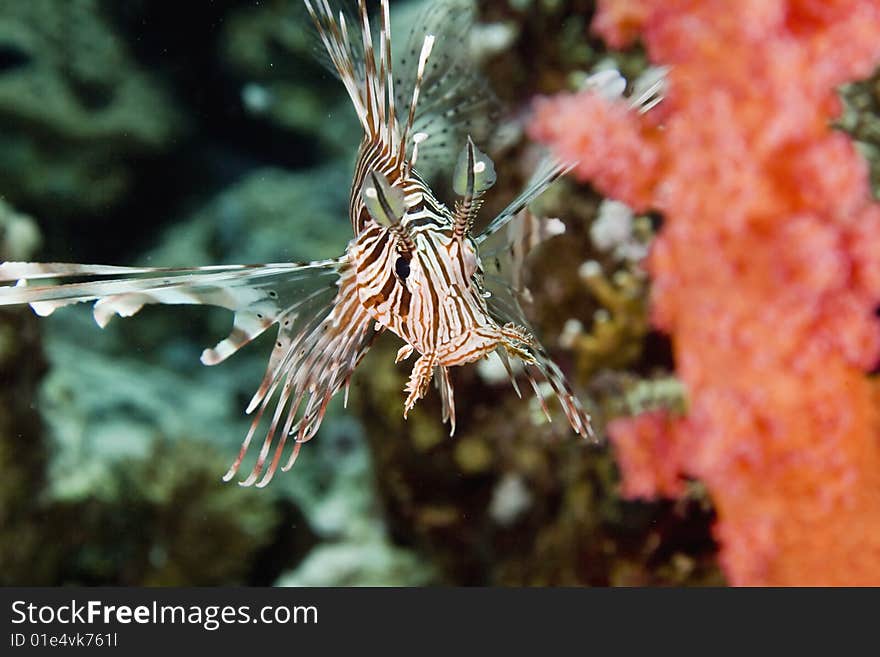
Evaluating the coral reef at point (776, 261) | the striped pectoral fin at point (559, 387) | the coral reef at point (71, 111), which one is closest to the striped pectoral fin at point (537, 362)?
the striped pectoral fin at point (559, 387)

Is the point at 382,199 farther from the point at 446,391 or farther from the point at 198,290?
the point at 446,391

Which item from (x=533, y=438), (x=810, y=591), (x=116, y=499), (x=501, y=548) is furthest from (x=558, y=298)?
(x=116, y=499)

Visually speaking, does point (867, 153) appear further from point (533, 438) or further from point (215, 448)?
point (215, 448)

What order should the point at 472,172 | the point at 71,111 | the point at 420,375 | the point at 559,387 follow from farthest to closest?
the point at 71,111, the point at 559,387, the point at 420,375, the point at 472,172

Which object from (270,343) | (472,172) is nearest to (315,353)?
(472,172)

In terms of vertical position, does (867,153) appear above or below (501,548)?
above

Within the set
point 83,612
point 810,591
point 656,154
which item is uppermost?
point 656,154

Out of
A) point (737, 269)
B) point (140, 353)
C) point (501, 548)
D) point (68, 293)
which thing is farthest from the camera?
point (140, 353)
